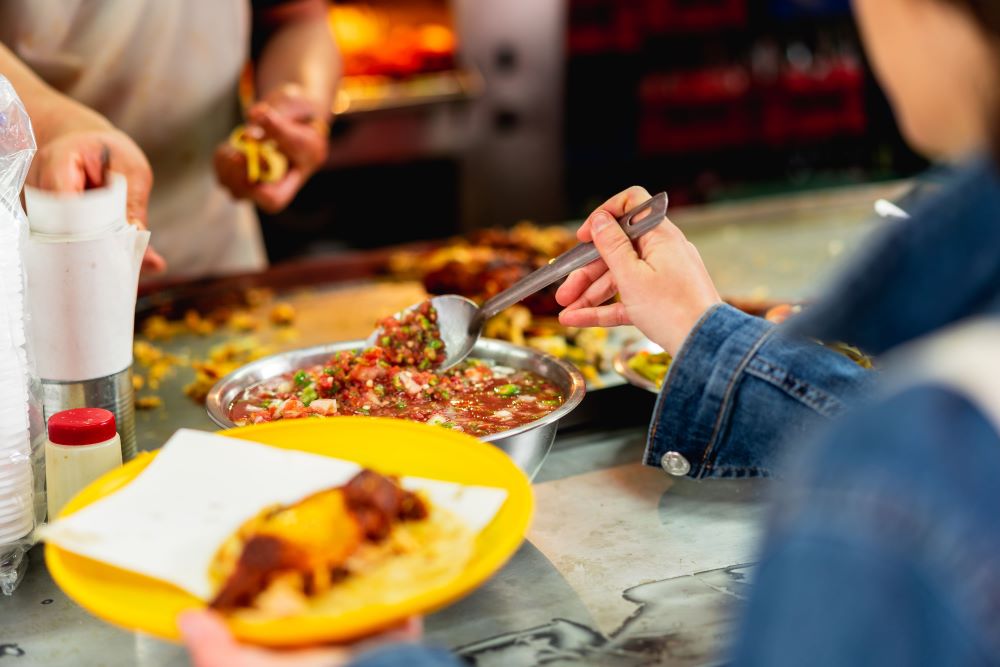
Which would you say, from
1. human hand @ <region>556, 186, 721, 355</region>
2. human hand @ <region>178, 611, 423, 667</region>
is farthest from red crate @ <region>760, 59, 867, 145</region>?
Result: human hand @ <region>178, 611, 423, 667</region>

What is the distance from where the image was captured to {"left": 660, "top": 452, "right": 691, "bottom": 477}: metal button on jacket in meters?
1.55

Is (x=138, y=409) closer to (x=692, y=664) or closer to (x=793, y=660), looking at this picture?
(x=692, y=664)

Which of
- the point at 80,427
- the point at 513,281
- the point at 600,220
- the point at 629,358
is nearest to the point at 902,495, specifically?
the point at 600,220

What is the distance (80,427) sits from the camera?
4.83 feet

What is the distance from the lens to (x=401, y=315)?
6.47 feet

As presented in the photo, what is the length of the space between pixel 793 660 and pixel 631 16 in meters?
4.76

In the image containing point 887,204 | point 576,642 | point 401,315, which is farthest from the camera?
point 887,204

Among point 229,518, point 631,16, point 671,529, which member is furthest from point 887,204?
point 631,16

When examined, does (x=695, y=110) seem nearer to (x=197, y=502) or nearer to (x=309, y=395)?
(x=309, y=395)

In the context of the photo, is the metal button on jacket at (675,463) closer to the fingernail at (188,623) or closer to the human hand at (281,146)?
the fingernail at (188,623)

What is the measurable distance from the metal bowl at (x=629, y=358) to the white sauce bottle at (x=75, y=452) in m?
0.84

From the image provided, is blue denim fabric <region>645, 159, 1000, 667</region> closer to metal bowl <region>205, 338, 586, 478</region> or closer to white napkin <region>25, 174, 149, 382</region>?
metal bowl <region>205, 338, 586, 478</region>

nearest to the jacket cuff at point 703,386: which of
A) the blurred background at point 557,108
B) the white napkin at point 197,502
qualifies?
the white napkin at point 197,502

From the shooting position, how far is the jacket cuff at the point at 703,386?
1461mm
